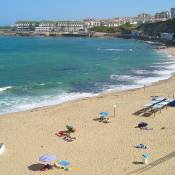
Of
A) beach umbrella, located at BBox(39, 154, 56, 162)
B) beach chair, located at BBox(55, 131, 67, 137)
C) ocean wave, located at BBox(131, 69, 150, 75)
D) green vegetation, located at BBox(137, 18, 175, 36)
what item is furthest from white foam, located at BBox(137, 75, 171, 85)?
green vegetation, located at BBox(137, 18, 175, 36)

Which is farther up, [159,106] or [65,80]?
[159,106]

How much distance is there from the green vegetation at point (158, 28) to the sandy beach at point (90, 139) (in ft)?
348

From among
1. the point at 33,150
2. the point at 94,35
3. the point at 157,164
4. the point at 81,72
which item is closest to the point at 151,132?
the point at 157,164

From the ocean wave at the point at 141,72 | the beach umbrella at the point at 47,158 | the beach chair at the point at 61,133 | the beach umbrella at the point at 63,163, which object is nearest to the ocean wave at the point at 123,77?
the ocean wave at the point at 141,72

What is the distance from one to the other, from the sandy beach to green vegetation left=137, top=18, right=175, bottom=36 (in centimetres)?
10601

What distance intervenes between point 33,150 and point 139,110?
10615mm

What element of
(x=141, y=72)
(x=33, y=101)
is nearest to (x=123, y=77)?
(x=141, y=72)

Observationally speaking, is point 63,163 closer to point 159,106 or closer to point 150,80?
point 159,106

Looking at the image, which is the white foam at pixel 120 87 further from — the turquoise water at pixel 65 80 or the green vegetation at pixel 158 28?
the green vegetation at pixel 158 28

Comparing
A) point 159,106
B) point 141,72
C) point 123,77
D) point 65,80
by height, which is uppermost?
point 159,106

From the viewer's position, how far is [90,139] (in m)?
23.1

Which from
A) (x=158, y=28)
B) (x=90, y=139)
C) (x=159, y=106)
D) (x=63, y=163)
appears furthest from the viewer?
(x=158, y=28)

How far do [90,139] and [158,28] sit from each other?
13173cm

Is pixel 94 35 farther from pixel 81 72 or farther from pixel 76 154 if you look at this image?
pixel 76 154
